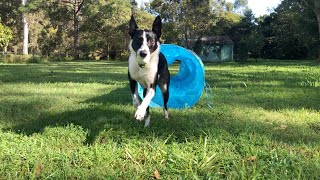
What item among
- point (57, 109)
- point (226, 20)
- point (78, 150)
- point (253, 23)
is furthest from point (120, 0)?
point (78, 150)

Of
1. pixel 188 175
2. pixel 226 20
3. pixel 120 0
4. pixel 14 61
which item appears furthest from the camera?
pixel 226 20

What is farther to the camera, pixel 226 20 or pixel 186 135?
pixel 226 20

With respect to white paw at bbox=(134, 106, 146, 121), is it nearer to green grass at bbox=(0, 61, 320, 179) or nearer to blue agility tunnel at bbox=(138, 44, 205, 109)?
green grass at bbox=(0, 61, 320, 179)

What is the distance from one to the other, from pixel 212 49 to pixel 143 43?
105 feet

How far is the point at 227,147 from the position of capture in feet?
13.4

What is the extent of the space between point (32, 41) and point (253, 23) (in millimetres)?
30542

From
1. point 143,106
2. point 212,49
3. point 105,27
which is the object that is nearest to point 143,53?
point 143,106

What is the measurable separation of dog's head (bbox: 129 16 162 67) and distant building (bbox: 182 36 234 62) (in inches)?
1172

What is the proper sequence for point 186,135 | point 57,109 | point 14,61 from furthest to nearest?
1. point 14,61
2. point 57,109
3. point 186,135

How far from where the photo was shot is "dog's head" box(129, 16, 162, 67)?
191 inches

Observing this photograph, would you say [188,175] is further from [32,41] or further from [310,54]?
[32,41]

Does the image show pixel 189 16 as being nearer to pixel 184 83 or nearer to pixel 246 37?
pixel 246 37

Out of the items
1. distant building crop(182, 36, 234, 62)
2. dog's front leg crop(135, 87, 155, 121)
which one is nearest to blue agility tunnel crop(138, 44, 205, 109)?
dog's front leg crop(135, 87, 155, 121)

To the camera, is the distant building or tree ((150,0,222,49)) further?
the distant building
